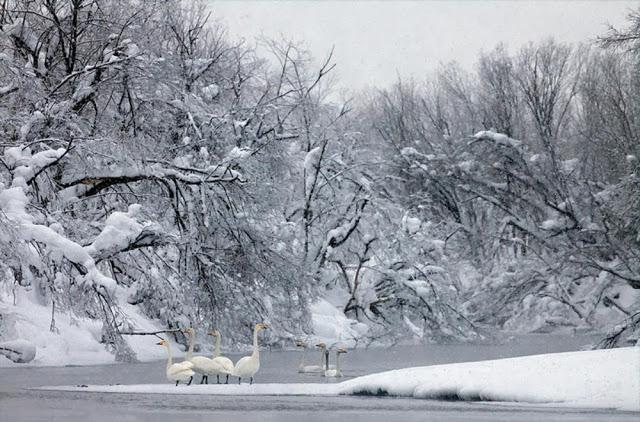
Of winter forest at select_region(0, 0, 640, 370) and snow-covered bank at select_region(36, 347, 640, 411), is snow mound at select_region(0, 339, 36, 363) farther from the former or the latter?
snow-covered bank at select_region(36, 347, 640, 411)

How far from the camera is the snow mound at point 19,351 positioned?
18.2 metres

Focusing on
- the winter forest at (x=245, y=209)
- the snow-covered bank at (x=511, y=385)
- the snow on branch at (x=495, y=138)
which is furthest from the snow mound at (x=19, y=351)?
the snow on branch at (x=495, y=138)

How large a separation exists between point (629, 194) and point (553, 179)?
44.5 ft

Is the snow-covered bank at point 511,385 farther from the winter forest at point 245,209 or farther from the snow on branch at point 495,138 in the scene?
the snow on branch at point 495,138

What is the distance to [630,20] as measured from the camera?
75.2 feet

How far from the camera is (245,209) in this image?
2125 centimetres

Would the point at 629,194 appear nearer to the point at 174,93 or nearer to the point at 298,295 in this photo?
the point at 298,295

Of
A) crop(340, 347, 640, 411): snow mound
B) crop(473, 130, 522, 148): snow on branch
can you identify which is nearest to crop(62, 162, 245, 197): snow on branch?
crop(340, 347, 640, 411): snow mound

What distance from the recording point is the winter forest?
17.9 meters

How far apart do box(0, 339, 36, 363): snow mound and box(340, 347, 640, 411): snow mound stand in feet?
21.6

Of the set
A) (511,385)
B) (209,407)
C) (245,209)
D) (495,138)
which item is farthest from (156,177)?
(495,138)

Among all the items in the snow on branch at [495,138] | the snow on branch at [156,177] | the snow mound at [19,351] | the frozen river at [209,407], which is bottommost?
the frozen river at [209,407]

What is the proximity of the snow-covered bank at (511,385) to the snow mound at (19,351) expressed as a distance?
12.8 ft

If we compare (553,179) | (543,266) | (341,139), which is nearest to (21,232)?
(341,139)
